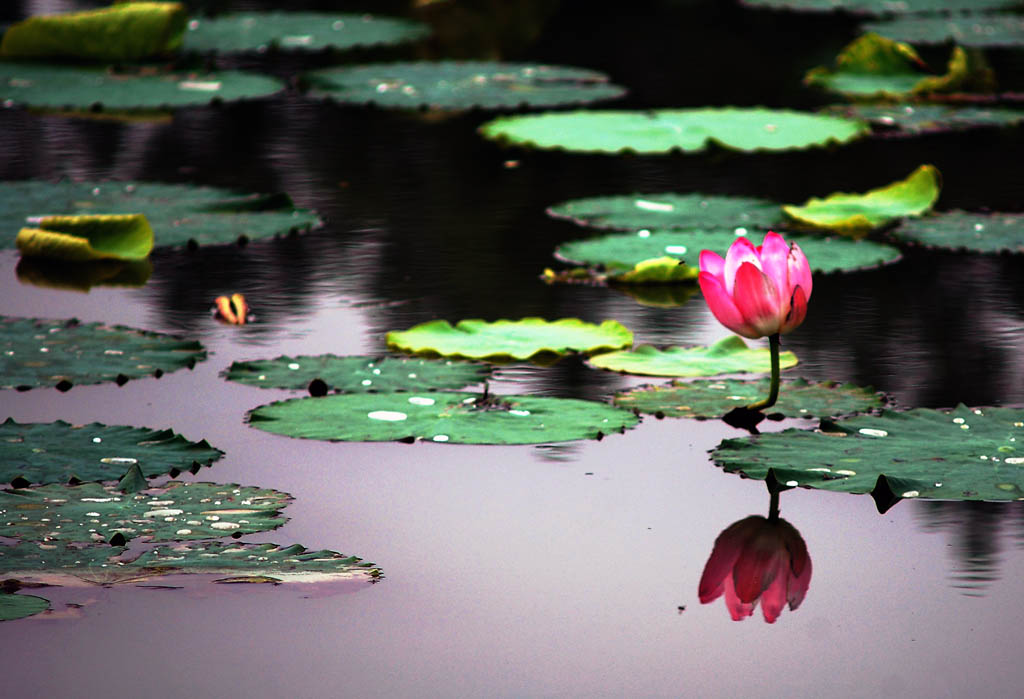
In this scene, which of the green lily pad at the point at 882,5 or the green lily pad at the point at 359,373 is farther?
the green lily pad at the point at 882,5

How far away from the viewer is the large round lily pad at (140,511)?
2242mm

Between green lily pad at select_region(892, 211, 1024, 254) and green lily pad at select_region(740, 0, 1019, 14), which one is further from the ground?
green lily pad at select_region(740, 0, 1019, 14)

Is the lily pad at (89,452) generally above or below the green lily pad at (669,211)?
below

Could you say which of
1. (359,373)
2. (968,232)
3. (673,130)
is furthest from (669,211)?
(359,373)

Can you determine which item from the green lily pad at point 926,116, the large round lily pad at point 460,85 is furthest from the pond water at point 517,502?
the large round lily pad at point 460,85

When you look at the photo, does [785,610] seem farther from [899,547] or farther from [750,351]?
[750,351]

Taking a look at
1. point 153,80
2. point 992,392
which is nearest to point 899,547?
point 992,392

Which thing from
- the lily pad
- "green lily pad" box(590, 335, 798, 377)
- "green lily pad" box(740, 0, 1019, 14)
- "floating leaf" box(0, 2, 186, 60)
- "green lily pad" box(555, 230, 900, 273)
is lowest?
the lily pad

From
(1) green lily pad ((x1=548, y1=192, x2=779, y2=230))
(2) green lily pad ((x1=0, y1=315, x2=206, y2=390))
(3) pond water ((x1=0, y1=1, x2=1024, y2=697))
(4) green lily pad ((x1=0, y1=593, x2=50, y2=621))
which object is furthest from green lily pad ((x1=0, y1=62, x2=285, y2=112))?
(4) green lily pad ((x1=0, y1=593, x2=50, y2=621))

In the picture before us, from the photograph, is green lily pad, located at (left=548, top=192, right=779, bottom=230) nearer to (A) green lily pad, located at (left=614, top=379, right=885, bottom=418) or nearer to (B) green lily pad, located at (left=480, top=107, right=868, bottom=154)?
(B) green lily pad, located at (left=480, top=107, right=868, bottom=154)

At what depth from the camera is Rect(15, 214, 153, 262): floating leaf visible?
4.11 meters

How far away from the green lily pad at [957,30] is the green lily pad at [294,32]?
244 centimetres

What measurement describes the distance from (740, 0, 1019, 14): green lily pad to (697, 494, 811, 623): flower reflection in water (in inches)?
288

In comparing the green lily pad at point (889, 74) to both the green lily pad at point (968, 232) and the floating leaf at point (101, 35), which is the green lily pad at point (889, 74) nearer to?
the green lily pad at point (968, 232)
